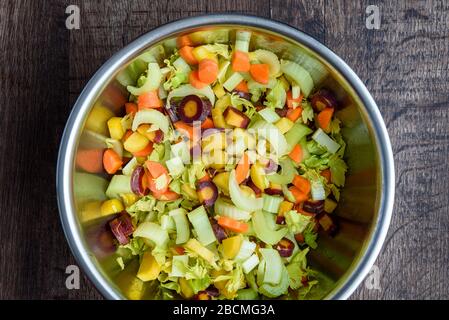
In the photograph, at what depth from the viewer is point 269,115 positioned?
6.13 ft

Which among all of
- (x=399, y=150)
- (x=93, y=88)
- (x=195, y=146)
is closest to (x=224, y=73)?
(x=195, y=146)

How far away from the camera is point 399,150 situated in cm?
203

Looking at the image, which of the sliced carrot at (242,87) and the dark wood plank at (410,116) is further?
the dark wood plank at (410,116)

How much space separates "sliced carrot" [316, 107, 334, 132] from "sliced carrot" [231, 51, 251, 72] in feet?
0.90

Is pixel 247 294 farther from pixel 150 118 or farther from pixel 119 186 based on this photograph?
pixel 150 118

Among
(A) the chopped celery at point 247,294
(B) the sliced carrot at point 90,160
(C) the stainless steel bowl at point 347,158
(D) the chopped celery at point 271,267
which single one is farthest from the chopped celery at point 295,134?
(B) the sliced carrot at point 90,160

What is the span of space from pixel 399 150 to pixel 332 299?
61 cm

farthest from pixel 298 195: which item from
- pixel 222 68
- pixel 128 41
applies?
pixel 128 41

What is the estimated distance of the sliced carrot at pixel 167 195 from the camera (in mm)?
1872

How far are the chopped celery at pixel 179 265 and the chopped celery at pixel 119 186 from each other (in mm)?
261

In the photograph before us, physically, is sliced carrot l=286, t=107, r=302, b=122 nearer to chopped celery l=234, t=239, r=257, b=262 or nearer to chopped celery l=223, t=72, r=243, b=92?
chopped celery l=223, t=72, r=243, b=92

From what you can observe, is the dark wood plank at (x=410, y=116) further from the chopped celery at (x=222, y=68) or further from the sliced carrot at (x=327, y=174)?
the chopped celery at (x=222, y=68)

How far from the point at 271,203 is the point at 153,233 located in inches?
14.8
